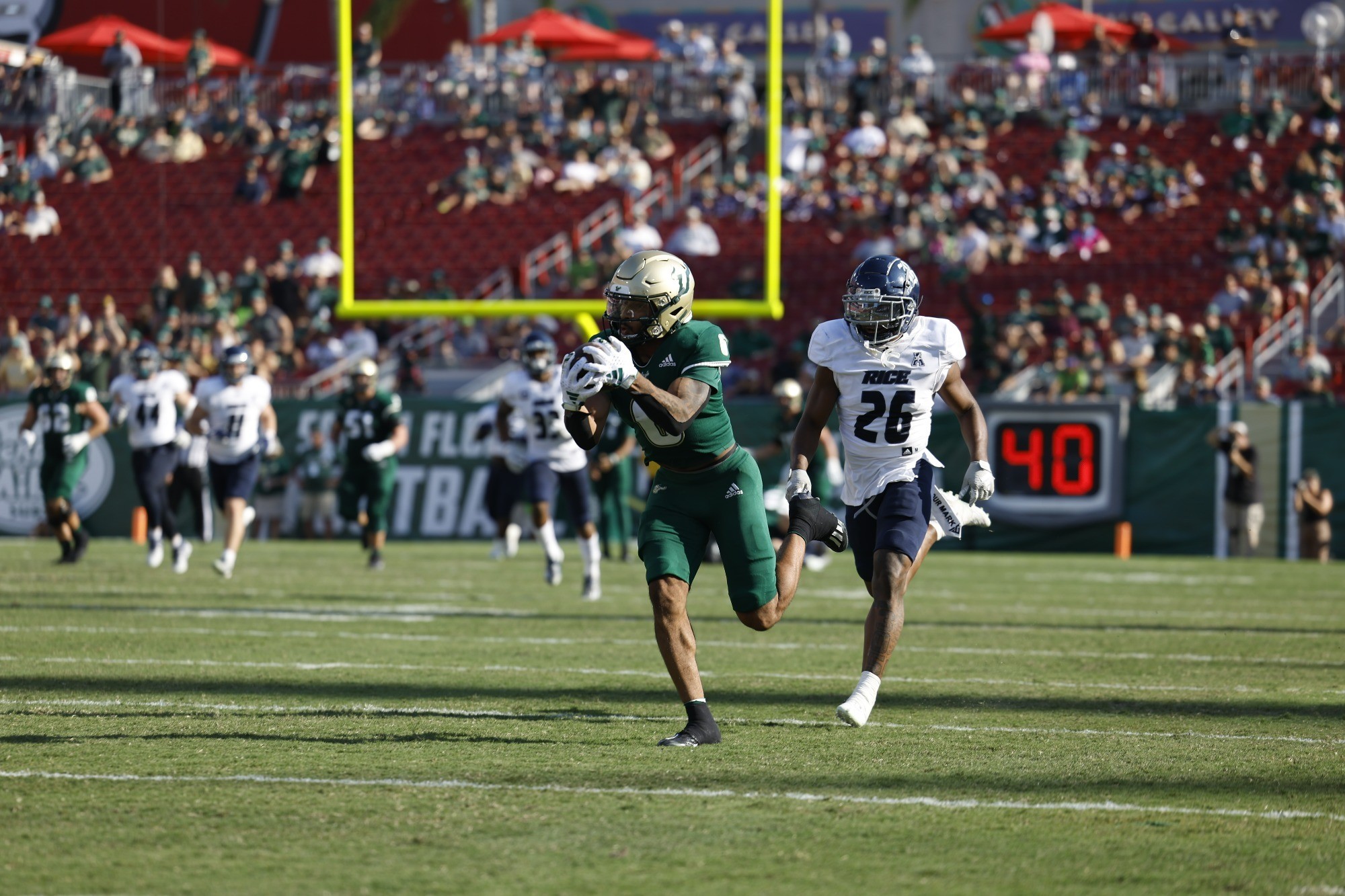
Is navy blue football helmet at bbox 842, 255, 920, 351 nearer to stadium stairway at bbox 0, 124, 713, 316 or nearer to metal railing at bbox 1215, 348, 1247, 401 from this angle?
metal railing at bbox 1215, 348, 1247, 401

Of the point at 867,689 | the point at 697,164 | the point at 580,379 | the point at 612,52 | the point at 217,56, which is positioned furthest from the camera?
the point at 217,56

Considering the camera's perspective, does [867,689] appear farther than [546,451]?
No

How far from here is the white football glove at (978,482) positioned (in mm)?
6535

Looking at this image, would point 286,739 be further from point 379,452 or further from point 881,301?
point 379,452

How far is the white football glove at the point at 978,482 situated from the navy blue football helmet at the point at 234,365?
7.40 m

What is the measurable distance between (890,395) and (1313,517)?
11.8m

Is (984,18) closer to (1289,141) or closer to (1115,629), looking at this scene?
(1289,141)

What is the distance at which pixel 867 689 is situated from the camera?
20.1 feet

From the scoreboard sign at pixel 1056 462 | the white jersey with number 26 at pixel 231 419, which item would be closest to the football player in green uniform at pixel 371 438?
the white jersey with number 26 at pixel 231 419

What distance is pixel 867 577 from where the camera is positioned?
6629 mm

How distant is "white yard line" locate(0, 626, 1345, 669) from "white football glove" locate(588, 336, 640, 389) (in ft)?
12.0

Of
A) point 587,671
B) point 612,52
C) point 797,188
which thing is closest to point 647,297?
point 587,671

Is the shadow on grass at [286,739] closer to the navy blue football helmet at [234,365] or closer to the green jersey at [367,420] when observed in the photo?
the navy blue football helmet at [234,365]

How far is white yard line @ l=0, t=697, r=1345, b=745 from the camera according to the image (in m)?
6.19
